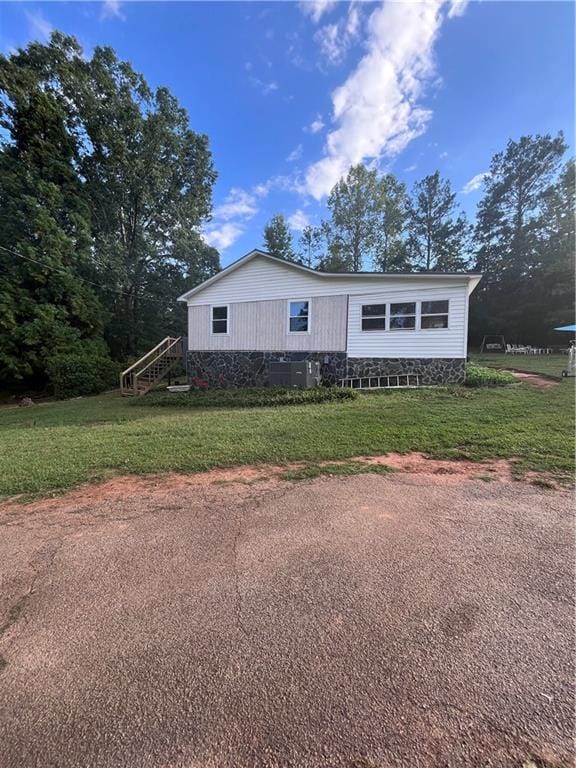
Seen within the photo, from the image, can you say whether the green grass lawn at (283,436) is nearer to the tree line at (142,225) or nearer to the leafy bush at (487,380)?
the leafy bush at (487,380)

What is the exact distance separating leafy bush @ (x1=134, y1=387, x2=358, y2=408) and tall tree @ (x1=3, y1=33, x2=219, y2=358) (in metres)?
12.0

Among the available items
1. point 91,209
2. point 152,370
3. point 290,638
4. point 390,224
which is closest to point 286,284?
point 152,370

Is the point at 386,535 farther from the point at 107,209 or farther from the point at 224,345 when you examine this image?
the point at 107,209

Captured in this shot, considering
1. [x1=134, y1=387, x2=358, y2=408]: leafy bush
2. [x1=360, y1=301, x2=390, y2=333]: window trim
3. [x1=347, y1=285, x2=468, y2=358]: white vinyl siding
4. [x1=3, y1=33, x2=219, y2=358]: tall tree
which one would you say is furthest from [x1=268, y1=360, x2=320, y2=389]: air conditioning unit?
[x1=3, y1=33, x2=219, y2=358]: tall tree

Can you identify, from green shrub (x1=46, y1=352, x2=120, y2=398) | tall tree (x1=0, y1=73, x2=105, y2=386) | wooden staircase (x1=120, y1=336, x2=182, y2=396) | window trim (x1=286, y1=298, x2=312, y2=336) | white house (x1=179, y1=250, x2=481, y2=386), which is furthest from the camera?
tall tree (x1=0, y1=73, x2=105, y2=386)

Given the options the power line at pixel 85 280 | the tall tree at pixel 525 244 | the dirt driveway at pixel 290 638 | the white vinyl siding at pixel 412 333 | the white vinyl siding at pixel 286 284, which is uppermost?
the tall tree at pixel 525 244

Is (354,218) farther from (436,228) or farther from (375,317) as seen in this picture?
(375,317)

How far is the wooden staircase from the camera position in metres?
13.0

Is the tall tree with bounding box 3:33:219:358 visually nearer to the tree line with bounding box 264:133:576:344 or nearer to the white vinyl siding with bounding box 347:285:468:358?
the tree line with bounding box 264:133:576:344

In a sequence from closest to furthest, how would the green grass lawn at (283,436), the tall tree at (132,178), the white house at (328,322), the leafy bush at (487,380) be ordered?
the green grass lawn at (283,436) → the leafy bush at (487,380) → the white house at (328,322) → the tall tree at (132,178)

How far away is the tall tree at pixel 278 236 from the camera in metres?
29.1

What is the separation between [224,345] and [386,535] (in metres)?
11.6

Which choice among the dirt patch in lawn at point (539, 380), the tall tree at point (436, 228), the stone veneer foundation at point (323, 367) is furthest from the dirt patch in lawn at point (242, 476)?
the tall tree at point (436, 228)

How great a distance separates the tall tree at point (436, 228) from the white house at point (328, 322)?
24.1 meters
